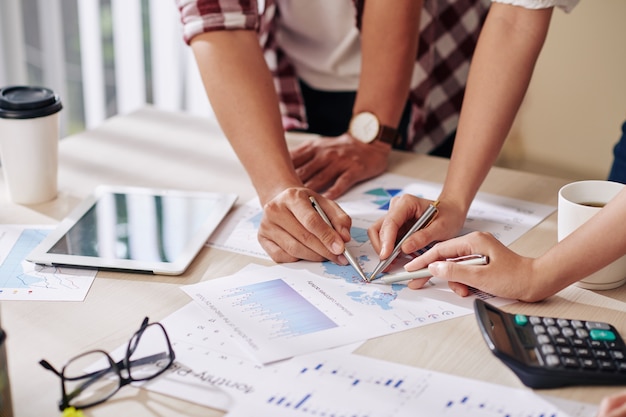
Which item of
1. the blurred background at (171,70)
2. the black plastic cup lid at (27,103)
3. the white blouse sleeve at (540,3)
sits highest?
the white blouse sleeve at (540,3)

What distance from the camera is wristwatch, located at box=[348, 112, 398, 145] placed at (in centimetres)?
136

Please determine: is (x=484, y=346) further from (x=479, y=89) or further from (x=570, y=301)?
(x=479, y=89)

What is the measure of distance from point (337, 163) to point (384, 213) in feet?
0.56

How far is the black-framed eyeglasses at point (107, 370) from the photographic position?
2.37ft

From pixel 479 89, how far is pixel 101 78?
1.57 m

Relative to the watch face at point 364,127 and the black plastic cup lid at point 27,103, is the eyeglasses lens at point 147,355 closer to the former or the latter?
the black plastic cup lid at point 27,103

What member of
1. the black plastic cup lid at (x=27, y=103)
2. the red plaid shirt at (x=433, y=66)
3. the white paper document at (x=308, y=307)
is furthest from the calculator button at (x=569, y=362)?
the red plaid shirt at (x=433, y=66)

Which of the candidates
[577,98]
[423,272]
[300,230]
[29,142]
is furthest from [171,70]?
[423,272]

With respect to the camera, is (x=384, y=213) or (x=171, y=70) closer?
(x=384, y=213)

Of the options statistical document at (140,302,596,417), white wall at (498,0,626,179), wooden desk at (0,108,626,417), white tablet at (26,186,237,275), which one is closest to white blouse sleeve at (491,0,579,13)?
wooden desk at (0,108,626,417)

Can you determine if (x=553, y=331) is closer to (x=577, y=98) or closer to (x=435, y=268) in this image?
(x=435, y=268)

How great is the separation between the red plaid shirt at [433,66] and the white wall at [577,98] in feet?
1.35

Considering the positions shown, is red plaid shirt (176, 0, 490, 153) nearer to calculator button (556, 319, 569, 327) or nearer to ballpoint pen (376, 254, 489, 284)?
ballpoint pen (376, 254, 489, 284)

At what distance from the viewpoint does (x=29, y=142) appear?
3.70 feet
